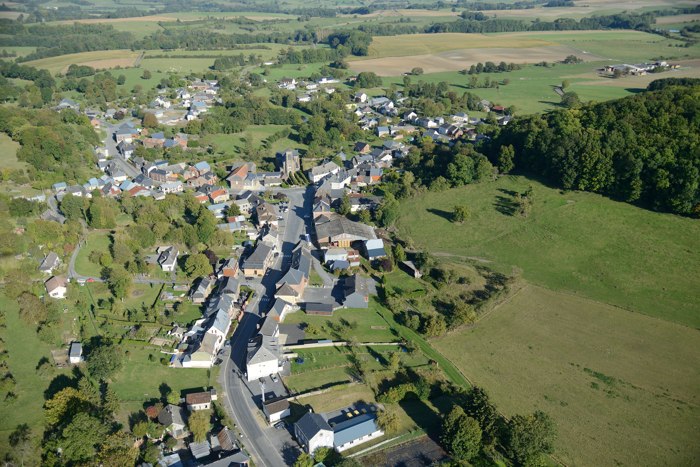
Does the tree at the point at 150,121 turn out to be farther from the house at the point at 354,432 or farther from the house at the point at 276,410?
the house at the point at 354,432

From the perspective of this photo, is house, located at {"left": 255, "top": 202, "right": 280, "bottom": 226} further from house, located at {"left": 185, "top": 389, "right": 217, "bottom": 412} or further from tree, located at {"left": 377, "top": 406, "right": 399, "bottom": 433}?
tree, located at {"left": 377, "top": 406, "right": 399, "bottom": 433}

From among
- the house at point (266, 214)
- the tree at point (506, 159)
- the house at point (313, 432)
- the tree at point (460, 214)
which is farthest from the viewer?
the tree at point (506, 159)

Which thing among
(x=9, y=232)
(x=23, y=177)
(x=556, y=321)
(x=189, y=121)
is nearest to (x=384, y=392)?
(x=556, y=321)

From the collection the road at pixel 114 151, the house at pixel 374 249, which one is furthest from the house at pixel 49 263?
the house at pixel 374 249

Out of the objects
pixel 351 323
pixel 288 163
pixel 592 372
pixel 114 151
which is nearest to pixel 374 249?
pixel 351 323

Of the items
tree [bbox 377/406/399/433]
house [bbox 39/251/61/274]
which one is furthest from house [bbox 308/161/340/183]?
tree [bbox 377/406/399/433]

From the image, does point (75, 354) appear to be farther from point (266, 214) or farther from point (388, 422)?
point (266, 214)
